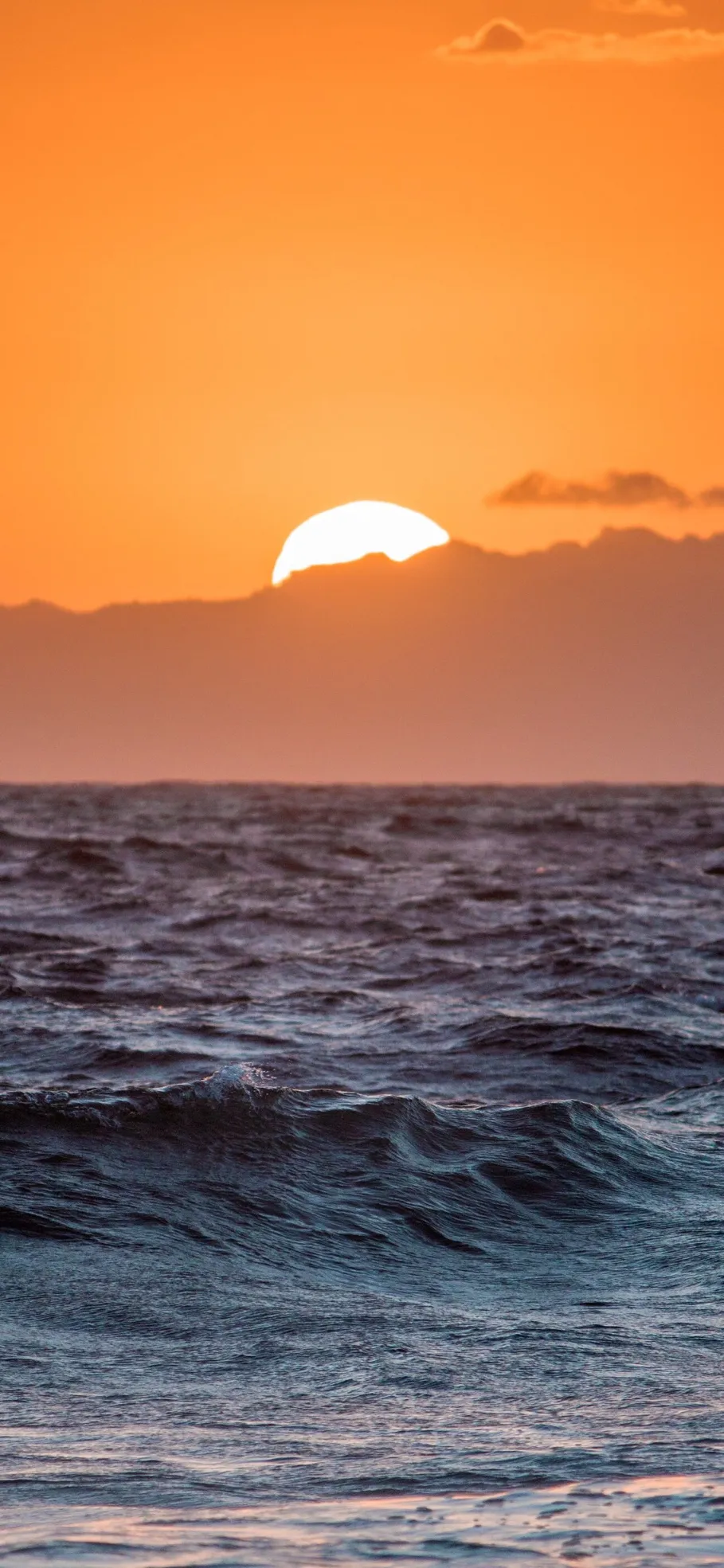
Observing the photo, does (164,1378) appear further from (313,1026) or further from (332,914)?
(332,914)

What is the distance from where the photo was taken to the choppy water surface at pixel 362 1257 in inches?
175

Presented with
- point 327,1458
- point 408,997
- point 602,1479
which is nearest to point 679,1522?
point 602,1479

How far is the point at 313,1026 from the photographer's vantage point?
1634 centimetres

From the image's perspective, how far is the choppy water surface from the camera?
4449 mm

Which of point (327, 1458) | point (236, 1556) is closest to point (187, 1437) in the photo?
point (327, 1458)

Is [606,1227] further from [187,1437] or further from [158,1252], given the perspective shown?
[187,1437]

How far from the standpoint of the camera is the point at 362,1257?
802 centimetres

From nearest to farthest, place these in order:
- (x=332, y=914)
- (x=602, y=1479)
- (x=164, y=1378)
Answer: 1. (x=602, y=1479)
2. (x=164, y=1378)
3. (x=332, y=914)

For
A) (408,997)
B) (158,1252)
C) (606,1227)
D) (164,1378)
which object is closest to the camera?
(164,1378)

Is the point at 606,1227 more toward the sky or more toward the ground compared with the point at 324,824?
more toward the ground

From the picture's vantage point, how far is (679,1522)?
13.8 feet

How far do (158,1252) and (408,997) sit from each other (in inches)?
429

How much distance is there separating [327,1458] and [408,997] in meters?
13.8

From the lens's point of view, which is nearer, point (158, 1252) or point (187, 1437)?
point (187, 1437)
